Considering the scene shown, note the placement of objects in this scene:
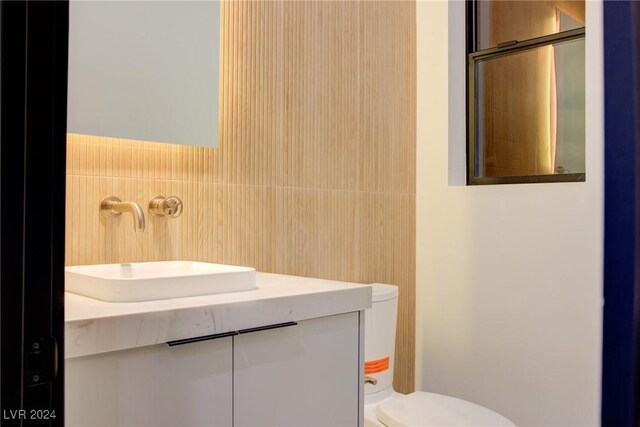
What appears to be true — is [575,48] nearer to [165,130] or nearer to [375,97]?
[375,97]

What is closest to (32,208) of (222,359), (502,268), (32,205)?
(32,205)

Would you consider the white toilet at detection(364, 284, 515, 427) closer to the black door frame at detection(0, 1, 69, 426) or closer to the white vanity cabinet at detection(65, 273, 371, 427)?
the white vanity cabinet at detection(65, 273, 371, 427)

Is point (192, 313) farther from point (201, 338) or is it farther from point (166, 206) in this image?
point (166, 206)

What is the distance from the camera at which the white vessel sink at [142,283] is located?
1.12m

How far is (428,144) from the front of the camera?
2529 mm

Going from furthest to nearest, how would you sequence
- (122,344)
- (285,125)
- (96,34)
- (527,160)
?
(527,160) → (285,125) → (96,34) → (122,344)

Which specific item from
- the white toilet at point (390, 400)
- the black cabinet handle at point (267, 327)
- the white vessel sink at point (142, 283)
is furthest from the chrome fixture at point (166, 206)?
the white toilet at point (390, 400)

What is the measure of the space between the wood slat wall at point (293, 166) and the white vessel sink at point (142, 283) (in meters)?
0.08

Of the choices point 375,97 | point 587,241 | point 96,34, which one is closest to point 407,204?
point 375,97

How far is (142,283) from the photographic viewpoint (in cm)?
114

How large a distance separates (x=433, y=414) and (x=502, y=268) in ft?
2.56

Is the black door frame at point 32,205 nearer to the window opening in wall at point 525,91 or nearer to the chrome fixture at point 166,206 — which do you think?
the chrome fixture at point 166,206

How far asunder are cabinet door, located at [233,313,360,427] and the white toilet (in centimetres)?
44

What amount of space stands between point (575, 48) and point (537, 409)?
145 centimetres
